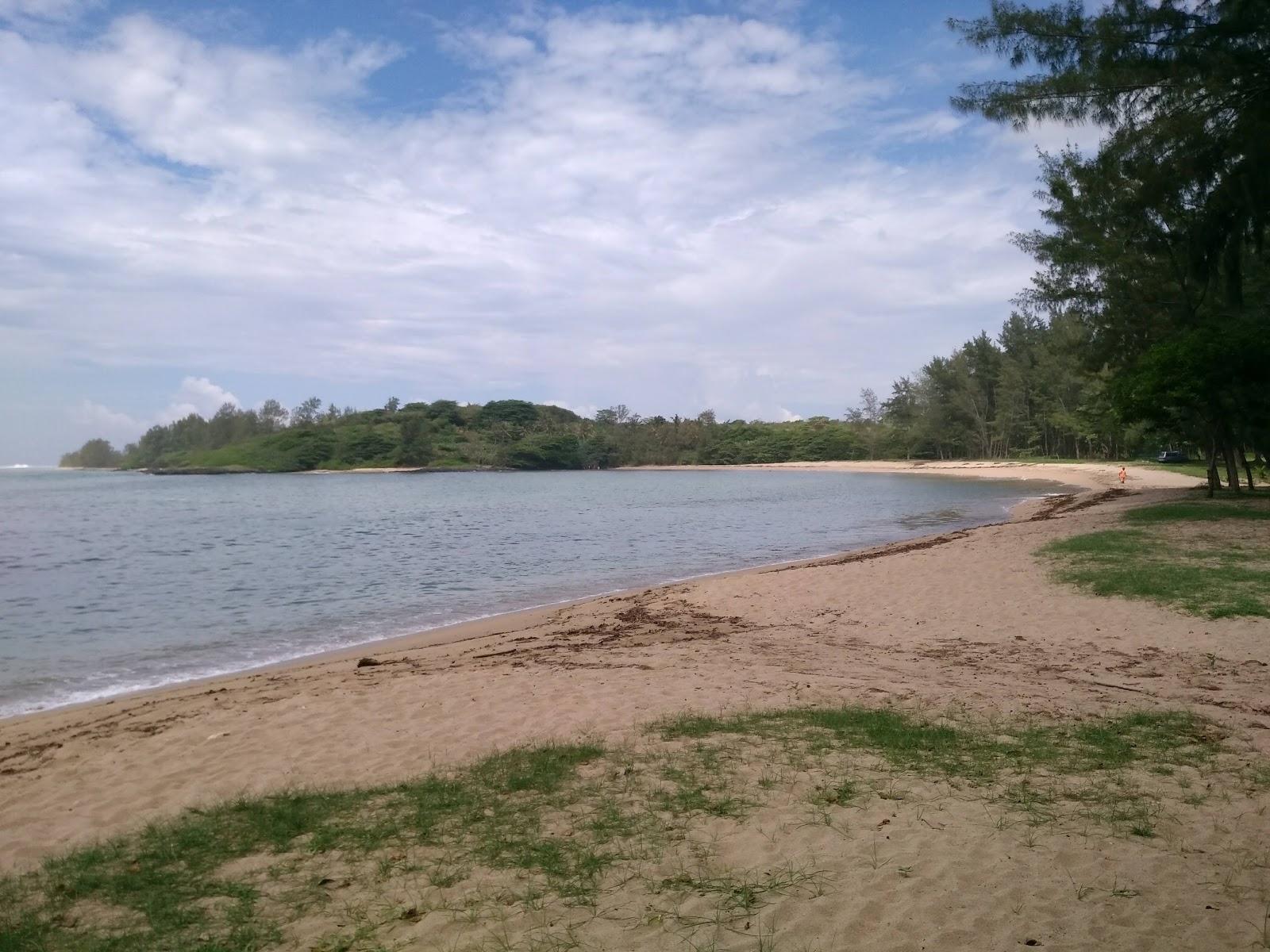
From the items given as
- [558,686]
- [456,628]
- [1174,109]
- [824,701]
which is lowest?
[456,628]

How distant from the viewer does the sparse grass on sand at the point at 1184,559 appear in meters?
11.2

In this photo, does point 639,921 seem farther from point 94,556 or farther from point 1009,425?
point 1009,425

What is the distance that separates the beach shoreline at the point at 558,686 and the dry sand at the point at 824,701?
0.04m

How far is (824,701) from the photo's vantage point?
24.7 feet

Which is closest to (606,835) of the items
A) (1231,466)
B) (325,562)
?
(325,562)

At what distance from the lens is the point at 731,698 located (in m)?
7.82

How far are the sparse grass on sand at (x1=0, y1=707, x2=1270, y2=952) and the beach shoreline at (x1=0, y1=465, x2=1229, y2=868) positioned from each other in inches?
33.3

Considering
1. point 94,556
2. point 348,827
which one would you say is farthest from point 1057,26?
point 94,556

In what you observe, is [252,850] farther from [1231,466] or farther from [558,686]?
[1231,466]

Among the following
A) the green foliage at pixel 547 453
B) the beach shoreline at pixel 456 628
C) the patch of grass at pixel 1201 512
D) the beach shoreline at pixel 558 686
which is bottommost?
the beach shoreline at pixel 456 628

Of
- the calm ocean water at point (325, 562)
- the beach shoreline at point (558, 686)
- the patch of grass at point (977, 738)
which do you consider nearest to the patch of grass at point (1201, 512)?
the beach shoreline at point (558, 686)

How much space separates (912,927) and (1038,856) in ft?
3.21

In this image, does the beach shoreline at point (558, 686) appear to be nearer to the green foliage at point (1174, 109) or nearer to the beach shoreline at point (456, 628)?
the beach shoreline at point (456, 628)

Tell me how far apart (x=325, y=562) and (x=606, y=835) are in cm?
2288
